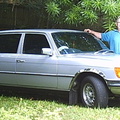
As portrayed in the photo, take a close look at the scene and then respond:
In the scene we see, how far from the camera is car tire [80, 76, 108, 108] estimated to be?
6945 mm

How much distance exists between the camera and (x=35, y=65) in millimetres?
7727

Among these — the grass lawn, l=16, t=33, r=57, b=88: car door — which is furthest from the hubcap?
l=16, t=33, r=57, b=88: car door

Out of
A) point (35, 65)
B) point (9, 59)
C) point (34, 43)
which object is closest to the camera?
point (35, 65)

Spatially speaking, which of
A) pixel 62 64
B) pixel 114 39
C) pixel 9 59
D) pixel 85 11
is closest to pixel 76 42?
pixel 62 64

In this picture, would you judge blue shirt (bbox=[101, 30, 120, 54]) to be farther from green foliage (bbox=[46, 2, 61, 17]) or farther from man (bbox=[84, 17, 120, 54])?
green foliage (bbox=[46, 2, 61, 17])

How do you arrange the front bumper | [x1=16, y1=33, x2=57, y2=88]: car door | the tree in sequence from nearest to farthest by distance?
the front bumper → [x1=16, y1=33, x2=57, y2=88]: car door → the tree

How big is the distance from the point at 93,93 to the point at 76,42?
1349mm

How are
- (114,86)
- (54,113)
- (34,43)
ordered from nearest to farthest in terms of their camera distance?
(54,113) → (114,86) → (34,43)

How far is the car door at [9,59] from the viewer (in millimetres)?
8164

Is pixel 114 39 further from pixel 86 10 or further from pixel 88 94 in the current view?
pixel 88 94

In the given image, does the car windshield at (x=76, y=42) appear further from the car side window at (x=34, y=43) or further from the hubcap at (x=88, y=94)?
the hubcap at (x=88, y=94)

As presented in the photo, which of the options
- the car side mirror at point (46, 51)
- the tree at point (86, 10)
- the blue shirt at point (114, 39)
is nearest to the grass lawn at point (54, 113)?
the car side mirror at point (46, 51)

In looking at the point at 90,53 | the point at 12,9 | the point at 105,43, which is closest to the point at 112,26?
the point at 105,43

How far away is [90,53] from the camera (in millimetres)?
7621
